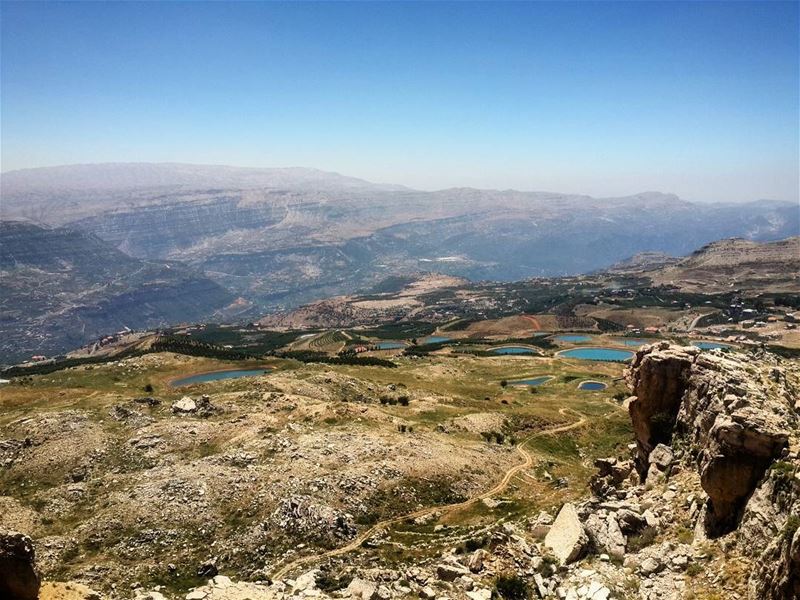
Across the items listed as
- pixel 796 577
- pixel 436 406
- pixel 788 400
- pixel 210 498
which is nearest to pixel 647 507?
pixel 788 400

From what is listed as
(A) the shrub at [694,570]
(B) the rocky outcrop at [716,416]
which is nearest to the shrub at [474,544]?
(B) the rocky outcrop at [716,416]

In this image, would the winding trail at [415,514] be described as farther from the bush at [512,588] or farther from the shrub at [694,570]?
the shrub at [694,570]

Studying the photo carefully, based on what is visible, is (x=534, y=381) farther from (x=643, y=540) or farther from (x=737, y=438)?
(x=737, y=438)

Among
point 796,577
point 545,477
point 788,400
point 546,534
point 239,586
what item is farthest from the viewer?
point 545,477

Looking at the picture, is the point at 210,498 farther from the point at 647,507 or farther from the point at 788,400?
the point at 788,400

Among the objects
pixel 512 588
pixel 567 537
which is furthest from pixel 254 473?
pixel 567 537

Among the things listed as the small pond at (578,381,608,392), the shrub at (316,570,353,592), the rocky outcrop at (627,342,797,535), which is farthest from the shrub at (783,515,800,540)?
the small pond at (578,381,608,392)
